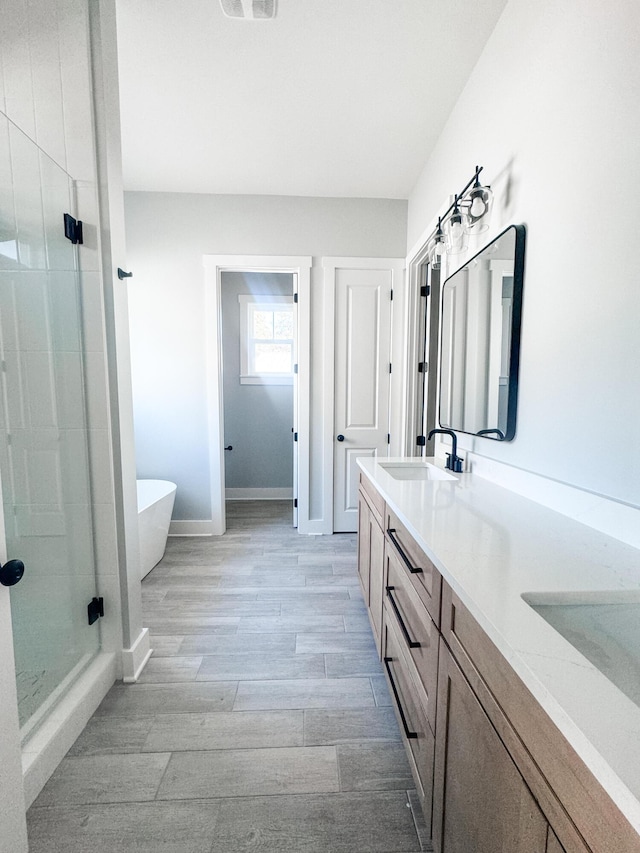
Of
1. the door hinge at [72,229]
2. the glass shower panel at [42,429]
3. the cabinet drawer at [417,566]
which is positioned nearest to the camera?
the cabinet drawer at [417,566]

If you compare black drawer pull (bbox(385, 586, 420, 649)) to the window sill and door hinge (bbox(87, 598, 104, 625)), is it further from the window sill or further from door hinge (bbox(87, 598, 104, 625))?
the window sill

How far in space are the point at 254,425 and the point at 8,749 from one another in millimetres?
3690

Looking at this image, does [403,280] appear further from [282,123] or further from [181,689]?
[181,689]

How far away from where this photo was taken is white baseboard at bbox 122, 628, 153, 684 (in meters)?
1.63

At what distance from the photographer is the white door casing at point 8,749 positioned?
0.82m

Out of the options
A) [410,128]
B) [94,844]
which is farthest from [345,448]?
[94,844]

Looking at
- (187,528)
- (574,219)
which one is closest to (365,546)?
(574,219)

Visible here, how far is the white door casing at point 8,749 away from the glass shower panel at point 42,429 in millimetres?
453

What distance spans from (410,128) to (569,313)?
5.84 ft

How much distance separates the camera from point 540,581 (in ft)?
2.44

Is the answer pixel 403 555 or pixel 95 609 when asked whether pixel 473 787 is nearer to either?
pixel 403 555

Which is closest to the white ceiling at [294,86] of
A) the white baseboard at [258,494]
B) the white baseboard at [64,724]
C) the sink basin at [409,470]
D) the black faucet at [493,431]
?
the black faucet at [493,431]

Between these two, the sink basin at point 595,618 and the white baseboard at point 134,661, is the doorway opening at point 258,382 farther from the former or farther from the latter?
the sink basin at point 595,618

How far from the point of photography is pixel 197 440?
10.4 feet
